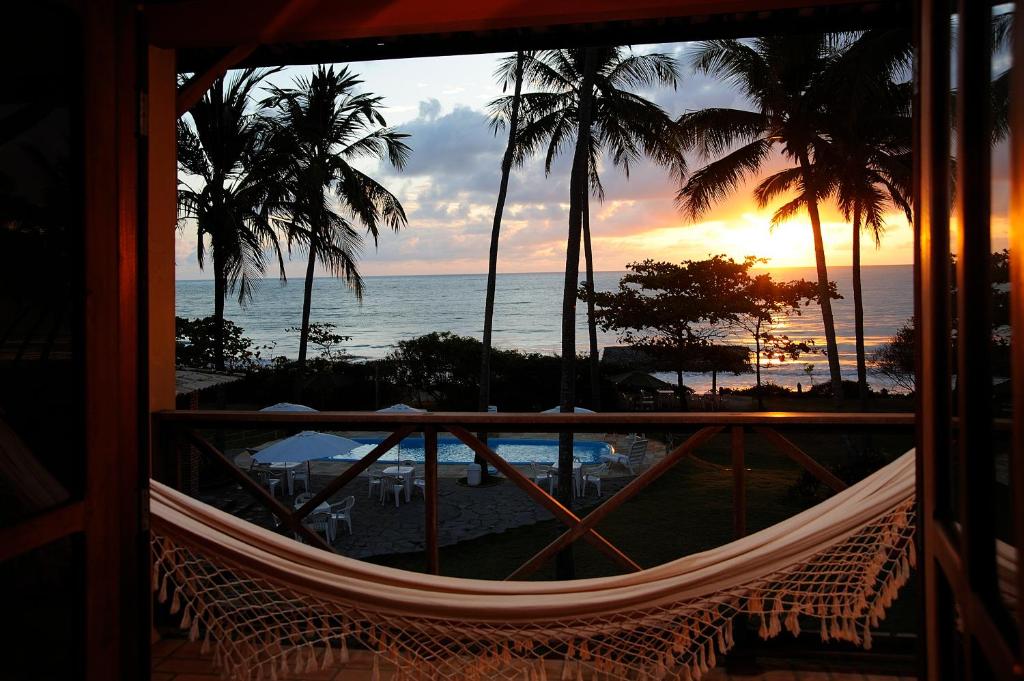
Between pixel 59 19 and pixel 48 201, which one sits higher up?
pixel 59 19

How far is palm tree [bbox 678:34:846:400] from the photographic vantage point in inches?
492

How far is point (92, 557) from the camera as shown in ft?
3.34

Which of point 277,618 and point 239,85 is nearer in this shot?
point 277,618

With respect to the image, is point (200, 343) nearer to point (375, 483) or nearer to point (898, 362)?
point (375, 483)

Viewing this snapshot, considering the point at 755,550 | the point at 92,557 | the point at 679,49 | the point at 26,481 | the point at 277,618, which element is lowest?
the point at 277,618

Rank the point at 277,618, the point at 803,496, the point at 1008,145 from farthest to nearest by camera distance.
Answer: the point at 803,496 < the point at 277,618 < the point at 1008,145

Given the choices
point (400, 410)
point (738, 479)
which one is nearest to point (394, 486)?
point (400, 410)

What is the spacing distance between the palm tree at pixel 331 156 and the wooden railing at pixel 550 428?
1094 centimetres

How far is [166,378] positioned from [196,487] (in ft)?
24.8

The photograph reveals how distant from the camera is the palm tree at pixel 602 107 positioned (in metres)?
11.2

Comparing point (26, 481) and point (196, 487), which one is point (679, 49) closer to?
point (196, 487)

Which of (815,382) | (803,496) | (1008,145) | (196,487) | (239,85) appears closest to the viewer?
(1008,145)

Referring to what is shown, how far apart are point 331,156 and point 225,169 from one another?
182 cm

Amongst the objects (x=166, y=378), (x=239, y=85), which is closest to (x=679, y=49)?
(x=239, y=85)
